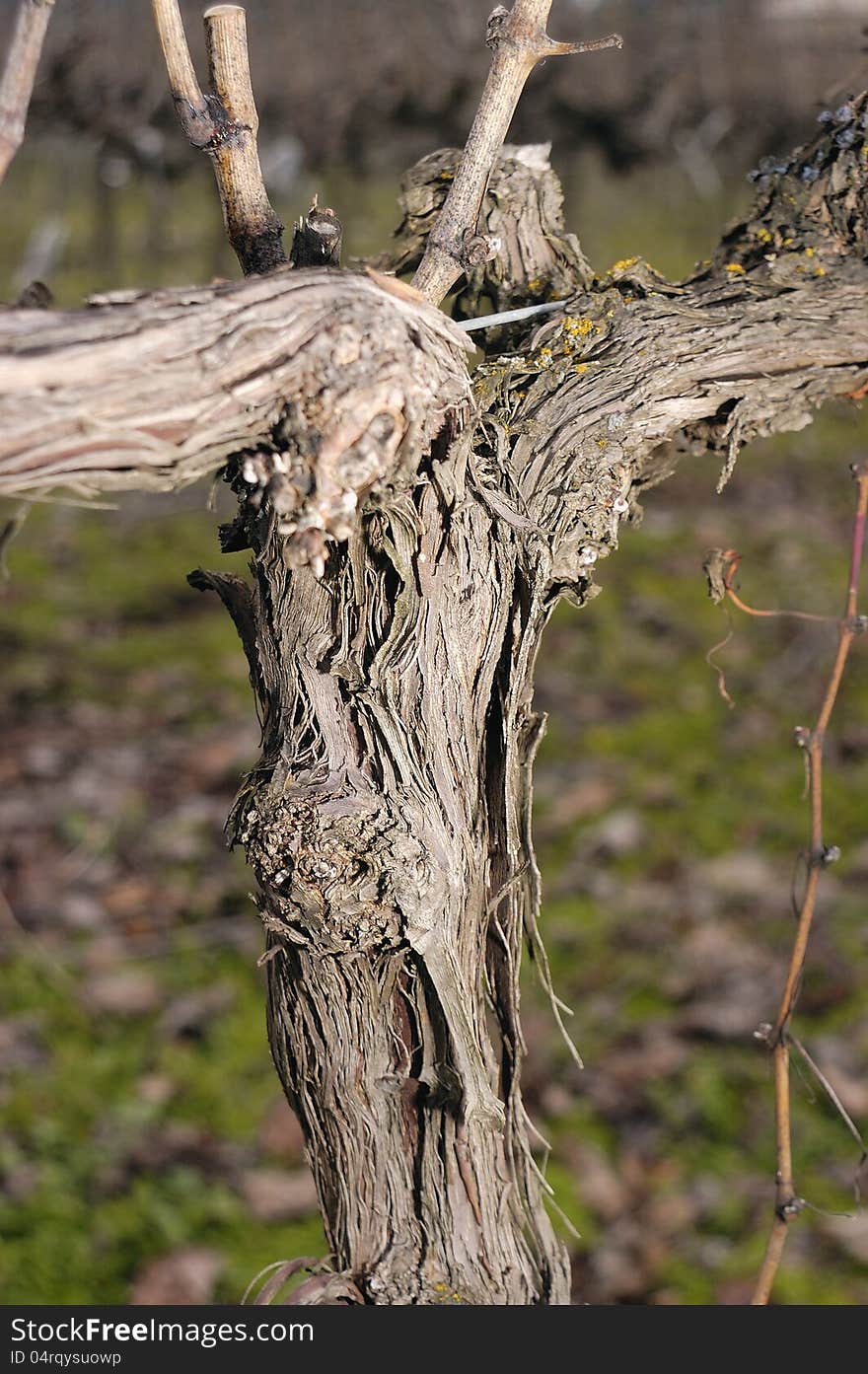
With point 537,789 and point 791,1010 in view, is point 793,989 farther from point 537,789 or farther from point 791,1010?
point 537,789

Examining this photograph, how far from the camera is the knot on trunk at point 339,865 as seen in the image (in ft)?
→ 3.86

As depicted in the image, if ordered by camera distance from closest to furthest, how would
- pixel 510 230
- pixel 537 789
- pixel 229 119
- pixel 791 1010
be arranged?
pixel 229 119 < pixel 510 230 < pixel 791 1010 < pixel 537 789

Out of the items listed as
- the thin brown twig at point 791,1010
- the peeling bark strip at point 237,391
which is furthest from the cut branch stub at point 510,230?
the thin brown twig at point 791,1010

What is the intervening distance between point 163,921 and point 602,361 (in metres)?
2.60

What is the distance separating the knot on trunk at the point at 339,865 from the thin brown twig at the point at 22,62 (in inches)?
A: 25.7

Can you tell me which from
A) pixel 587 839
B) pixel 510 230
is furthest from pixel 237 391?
pixel 587 839

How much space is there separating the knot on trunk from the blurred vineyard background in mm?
809

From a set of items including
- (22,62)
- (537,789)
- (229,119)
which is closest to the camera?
(22,62)

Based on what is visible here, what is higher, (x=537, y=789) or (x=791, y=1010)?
(x=537, y=789)

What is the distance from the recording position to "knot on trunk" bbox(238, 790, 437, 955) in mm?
1176

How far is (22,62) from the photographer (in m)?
0.90

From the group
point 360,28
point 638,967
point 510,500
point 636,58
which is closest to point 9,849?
point 638,967

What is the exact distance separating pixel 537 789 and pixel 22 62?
318cm

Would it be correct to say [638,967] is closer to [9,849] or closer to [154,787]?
[154,787]
